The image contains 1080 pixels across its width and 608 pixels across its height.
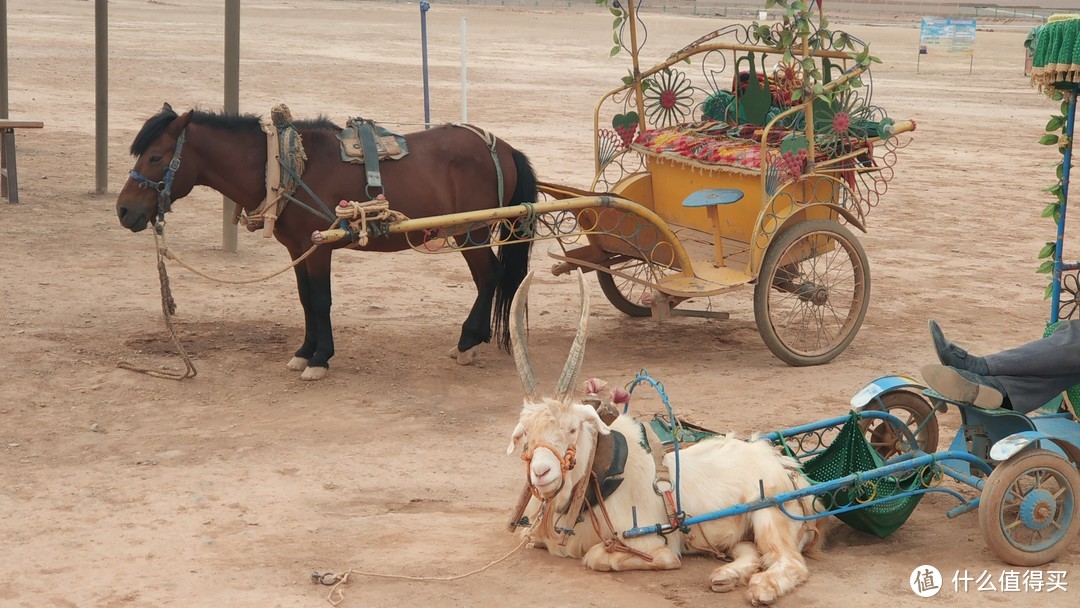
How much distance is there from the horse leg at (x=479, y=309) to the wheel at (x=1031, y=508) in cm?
391

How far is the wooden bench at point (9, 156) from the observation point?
12.2 metres

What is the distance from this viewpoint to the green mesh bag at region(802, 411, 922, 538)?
5066mm

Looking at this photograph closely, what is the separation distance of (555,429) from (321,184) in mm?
3565

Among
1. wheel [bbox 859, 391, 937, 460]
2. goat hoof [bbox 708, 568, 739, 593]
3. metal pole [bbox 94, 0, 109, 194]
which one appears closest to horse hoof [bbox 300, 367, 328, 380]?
wheel [bbox 859, 391, 937, 460]

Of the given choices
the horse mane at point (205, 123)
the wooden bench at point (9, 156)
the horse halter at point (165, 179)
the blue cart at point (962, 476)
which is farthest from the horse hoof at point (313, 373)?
the wooden bench at point (9, 156)

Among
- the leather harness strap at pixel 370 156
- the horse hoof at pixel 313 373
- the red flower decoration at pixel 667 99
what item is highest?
the red flower decoration at pixel 667 99

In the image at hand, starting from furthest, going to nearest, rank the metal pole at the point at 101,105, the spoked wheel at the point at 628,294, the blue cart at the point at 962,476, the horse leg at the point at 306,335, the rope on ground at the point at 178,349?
the metal pole at the point at 101,105
the spoked wheel at the point at 628,294
the horse leg at the point at 306,335
the rope on ground at the point at 178,349
the blue cart at the point at 962,476

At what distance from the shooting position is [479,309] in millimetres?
8039

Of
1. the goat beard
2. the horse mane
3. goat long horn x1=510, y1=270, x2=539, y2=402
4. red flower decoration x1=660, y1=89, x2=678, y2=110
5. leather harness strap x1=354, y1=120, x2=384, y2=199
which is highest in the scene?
red flower decoration x1=660, y1=89, x2=678, y2=110

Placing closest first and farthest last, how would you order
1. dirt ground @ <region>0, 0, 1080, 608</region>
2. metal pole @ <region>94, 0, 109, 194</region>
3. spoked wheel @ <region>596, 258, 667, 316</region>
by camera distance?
dirt ground @ <region>0, 0, 1080, 608</region> < spoked wheel @ <region>596, 258, 667, 316</region> < metal pole @ <region>94, 0, 109, 194</region>

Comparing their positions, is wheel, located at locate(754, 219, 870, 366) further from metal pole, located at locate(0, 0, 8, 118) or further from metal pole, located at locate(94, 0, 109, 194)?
metal pole, located at locate(0, 0, 8, 118)

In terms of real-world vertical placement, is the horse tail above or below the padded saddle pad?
below

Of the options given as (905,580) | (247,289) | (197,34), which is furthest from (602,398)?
(197,34)

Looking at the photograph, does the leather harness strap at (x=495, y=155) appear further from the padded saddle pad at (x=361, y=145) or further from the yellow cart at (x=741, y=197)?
the padded saddle pad at (x=361, y=145)
